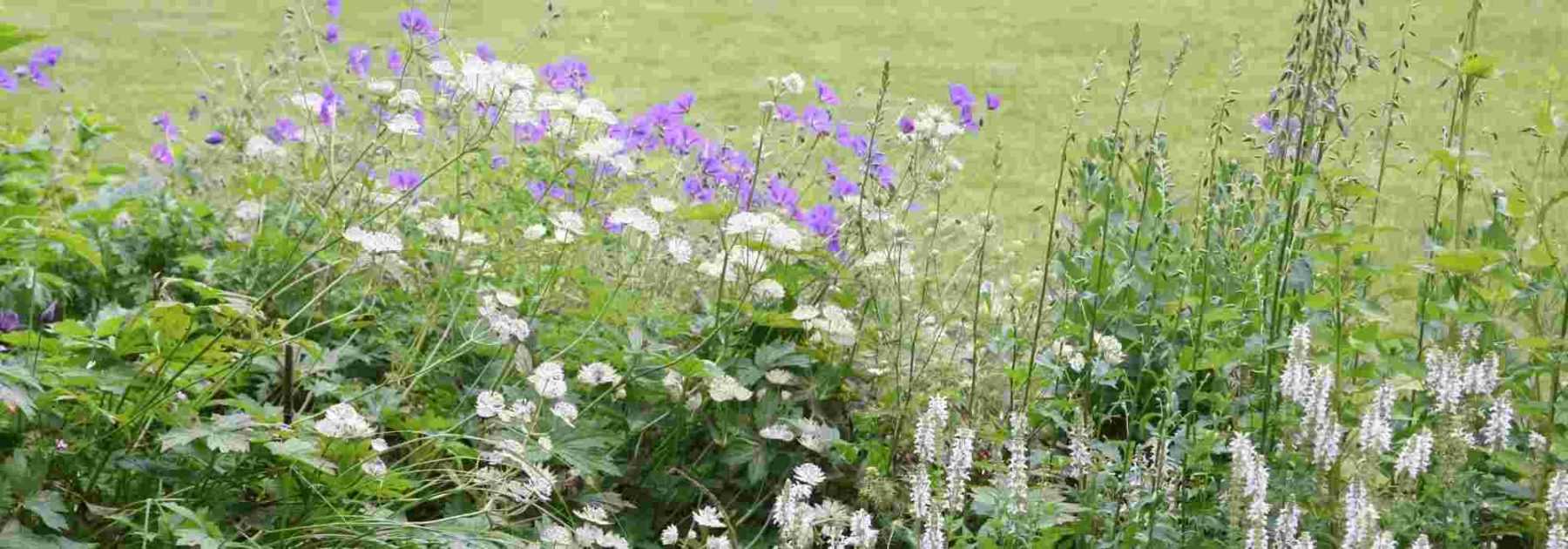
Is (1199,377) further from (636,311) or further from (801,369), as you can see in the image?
(636,311)

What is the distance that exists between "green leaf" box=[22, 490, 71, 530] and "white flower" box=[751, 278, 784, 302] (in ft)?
3.40

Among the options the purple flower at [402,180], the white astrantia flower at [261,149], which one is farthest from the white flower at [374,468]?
the purple flower at [402,180]

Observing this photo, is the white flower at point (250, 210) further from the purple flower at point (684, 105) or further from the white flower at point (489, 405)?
the white flower at point (489, 405)

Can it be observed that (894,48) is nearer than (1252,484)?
No

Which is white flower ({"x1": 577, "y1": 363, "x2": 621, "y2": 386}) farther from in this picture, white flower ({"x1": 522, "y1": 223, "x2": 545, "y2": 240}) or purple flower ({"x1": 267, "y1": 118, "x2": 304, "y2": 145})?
purple flower ({"x1": 267, "y1": 118, "x2": 304, "y2": 145})

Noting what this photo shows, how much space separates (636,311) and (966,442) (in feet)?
3.03

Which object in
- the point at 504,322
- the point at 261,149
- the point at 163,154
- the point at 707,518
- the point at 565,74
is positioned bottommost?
the point at 707,518

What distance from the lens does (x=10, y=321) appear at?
111 inches

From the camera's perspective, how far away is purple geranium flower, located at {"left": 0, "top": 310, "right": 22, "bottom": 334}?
2811mm

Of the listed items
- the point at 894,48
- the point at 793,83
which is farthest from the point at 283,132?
the point at 894,48

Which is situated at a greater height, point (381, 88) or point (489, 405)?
point (381, 88)

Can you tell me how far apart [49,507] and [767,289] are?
1060 millimetres

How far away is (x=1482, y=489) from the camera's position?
241 centimetres

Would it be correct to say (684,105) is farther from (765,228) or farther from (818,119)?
(765,228)
